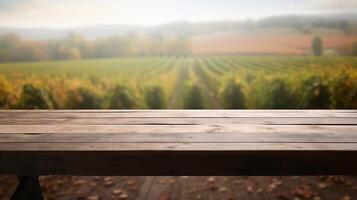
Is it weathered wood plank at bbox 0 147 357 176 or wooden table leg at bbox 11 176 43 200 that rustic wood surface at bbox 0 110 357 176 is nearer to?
weathered wood plank at bbox 0 147 357 176

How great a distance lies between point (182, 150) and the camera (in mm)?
1069

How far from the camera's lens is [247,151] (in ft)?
3.46

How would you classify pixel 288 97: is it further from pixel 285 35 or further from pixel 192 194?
pixel 192 194

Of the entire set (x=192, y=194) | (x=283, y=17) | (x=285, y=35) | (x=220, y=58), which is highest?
(x=283, y=17)

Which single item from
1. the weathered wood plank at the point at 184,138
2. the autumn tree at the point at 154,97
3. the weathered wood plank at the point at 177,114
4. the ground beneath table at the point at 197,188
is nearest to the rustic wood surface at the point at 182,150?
the weathered wood plank at the point at 184,138

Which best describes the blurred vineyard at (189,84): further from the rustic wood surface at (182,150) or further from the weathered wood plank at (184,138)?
the weathered wood plank at (184,138)

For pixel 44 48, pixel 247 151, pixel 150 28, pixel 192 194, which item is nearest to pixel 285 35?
pixel 150 28

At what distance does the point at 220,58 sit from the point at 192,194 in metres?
4.03

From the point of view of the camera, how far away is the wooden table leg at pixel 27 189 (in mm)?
1443

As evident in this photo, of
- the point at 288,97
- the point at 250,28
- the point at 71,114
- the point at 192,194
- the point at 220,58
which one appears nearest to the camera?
the point at 71,114

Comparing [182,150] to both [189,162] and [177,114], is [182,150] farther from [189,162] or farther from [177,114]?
[177,114]

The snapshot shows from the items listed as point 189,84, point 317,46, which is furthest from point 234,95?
point 317,46

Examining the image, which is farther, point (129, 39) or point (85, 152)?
point (129, 39)

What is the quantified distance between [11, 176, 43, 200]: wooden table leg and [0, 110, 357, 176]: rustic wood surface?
27 cm
